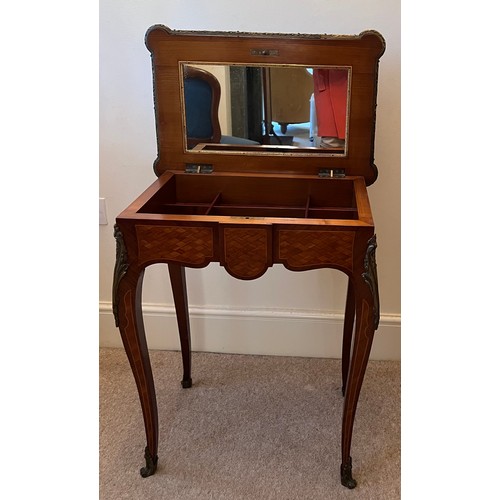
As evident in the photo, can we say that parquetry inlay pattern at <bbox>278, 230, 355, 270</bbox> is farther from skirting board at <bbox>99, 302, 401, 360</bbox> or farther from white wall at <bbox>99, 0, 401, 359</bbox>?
skirting board at <bbox>99, 302, 401, 360</bbox>

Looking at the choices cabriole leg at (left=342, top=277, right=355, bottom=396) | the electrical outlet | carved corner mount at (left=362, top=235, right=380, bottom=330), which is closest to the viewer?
carved corner mount at (left=362, top=235, right=380, bottom=330)

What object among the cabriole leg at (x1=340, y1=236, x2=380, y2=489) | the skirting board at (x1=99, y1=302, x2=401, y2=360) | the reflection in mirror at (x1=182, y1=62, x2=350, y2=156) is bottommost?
the skirting board at (x1=99, y1=302, x2=401, y2=360)

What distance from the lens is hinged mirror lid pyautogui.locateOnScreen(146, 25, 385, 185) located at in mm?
1441

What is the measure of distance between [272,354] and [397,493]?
0.69 metres

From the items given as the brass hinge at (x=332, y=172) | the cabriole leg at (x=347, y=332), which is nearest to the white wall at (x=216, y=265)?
the cabriole leg at (x=347, y=332)

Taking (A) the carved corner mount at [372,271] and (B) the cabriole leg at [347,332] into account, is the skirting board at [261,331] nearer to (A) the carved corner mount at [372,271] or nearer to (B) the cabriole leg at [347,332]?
(B) the cabriole leg at [347,332]

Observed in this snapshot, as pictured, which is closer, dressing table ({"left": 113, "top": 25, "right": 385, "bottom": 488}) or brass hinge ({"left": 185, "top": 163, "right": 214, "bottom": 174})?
dressing table ({"left": 113, "top": 25, "right": 385, "bottom": 488})

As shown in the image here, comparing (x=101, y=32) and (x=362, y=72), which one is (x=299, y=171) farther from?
(x=101, y=32)

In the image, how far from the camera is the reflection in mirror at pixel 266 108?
1.47 meters

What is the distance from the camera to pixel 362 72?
4.71ft

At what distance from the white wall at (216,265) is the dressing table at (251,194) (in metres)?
0.22

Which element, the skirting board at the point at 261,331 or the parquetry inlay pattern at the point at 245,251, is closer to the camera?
the parquetry inlay pattern at the point at 245,251

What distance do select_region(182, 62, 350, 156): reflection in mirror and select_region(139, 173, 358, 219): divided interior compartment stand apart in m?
0.09

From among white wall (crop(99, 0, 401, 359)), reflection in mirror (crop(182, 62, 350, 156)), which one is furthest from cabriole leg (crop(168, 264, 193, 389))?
reflection in mirror (crop(182, 62, 350, 156))
